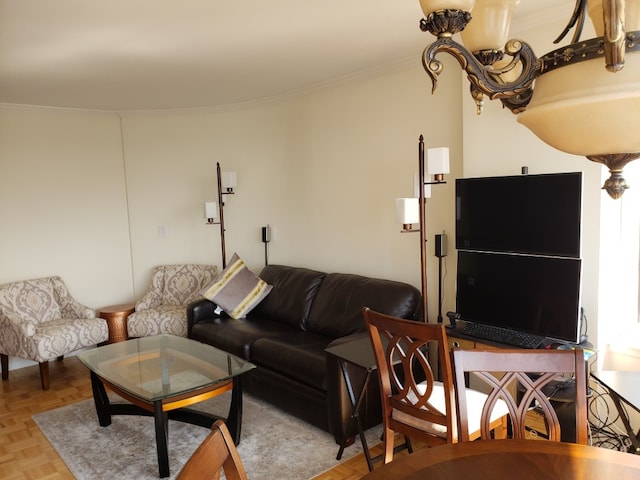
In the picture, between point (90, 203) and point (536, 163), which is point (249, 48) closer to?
point (536, 163)

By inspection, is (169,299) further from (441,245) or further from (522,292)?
(522,292)

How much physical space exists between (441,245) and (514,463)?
2334 millimetres

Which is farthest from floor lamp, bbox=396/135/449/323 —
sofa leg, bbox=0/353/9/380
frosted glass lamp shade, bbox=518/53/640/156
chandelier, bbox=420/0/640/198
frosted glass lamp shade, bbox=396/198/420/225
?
sofa leg, bbox=0/353/9/380

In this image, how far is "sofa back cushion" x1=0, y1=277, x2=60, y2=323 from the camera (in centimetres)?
455

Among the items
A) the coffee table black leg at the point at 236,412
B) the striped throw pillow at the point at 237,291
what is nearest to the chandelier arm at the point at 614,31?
the coffee table black leg at the point at 236,412

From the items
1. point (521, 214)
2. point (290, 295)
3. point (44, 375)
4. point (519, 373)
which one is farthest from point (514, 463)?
point (44, 375)

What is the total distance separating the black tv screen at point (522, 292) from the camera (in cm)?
268

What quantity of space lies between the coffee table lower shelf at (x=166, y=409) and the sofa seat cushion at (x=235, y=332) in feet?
2.21

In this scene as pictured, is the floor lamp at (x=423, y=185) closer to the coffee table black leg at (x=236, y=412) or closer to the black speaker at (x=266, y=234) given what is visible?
the coffee table black leg at (x=236, y=412)

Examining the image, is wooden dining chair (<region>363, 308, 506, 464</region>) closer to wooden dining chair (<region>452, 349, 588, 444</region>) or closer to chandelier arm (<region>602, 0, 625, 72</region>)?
wooden dining chair (<region>452, 349, 588, 444</region>)

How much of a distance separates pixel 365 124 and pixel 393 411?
8.60 feet

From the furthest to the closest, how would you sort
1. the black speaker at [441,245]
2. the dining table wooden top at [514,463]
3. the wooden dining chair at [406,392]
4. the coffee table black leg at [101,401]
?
the black speaker at [441,245]
the coffee table black leg at [101,401]
the wooden dining chair at [406,392]
the dining table wooden top at [514,463]

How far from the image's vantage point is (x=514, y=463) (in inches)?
53.2

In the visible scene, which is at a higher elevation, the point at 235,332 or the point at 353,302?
the point at 353,302
